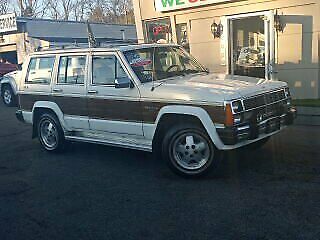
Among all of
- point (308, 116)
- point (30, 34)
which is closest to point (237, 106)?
point (308, 116)

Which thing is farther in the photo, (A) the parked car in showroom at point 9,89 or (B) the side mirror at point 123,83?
(A) the parked car in showroom at point 9,89

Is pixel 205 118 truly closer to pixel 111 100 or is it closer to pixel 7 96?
pixel 111 100

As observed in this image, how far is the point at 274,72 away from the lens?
33.6 ft

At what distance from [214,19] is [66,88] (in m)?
6.08

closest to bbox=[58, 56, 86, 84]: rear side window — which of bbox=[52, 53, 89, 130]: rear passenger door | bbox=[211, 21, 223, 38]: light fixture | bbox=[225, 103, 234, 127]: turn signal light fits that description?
bbox=[52, 53, 89, 130]: rear passenger door

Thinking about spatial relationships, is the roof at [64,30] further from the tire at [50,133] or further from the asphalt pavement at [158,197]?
the asphalt pavement at [158,197]

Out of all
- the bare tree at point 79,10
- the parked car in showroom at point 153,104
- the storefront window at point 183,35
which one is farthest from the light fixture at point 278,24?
the bare tree at point 79,10

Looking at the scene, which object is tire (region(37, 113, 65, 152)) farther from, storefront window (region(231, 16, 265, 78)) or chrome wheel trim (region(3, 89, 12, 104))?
chrome wheel trim (region(3, 89, 12, 104))

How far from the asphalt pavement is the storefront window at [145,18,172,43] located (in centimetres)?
651

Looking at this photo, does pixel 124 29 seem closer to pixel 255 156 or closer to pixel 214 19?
pixel 214 19

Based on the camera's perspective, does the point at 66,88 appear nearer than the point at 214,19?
Yes

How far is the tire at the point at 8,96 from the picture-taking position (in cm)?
1447

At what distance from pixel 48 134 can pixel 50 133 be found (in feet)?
0.22

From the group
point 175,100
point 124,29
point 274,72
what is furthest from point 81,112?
point 124,29
